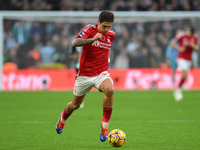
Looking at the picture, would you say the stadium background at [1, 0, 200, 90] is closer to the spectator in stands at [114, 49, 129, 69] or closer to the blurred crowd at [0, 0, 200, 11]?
the spectator in stands at [114, 49, 129, 69]

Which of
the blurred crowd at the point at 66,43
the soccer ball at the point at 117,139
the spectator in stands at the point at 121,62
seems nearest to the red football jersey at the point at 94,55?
the soccer ball at the point at 117,139

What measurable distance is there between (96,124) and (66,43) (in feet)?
40.1

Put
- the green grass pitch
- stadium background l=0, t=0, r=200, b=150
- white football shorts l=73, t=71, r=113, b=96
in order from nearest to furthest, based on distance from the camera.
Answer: the green grass pitch
white football shorts l=73, t=71, r=113, b=96
stadium background l=0, t=0, r=200, b=150

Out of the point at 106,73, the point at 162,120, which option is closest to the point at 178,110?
the point at 162,120

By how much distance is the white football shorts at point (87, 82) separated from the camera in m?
7.48

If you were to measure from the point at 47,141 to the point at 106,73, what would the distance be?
5.17 feet

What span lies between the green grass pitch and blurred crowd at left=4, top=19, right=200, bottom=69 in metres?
5.02

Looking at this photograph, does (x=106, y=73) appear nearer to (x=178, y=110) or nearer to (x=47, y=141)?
(x=47, y=141)

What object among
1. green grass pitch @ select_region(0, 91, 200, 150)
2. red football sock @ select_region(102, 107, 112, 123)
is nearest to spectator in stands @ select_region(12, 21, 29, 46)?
green grass pitch @ select_region(0, 91, 200, 150)

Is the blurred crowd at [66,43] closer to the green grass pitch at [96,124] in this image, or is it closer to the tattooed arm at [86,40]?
the green grass pitch at [96,124]

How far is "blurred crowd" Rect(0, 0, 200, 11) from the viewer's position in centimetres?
2472

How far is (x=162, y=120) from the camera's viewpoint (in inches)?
412

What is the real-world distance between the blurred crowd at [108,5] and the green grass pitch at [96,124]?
9.77 meters

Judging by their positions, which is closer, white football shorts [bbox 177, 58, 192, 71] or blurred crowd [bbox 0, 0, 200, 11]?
white football shorts [bbox 177, 58, 192, 71]
